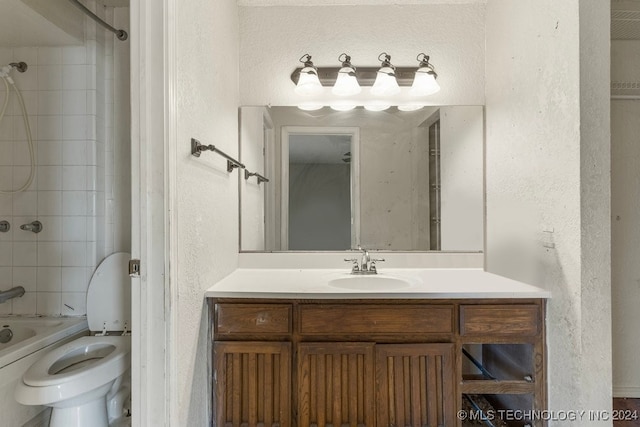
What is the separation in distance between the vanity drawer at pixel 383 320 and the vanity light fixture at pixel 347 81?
46.4 inches

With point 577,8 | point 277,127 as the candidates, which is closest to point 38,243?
point 277,127

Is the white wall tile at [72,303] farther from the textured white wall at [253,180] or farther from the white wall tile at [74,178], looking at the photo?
the textured white wall at [253,180]

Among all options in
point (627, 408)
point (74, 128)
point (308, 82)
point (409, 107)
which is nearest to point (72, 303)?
point (74, 128)

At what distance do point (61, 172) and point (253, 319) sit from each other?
4.74ft

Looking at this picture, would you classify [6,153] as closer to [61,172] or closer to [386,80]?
[61,172]

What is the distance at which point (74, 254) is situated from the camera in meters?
1.76

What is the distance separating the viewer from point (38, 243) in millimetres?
1780

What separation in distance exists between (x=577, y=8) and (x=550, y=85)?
0.26 metres

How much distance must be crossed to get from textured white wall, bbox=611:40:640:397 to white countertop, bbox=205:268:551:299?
2.93ft

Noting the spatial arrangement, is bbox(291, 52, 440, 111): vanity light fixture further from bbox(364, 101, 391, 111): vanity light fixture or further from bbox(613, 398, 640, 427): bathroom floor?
bbox(613, 398, 640, 427): bathroom floor

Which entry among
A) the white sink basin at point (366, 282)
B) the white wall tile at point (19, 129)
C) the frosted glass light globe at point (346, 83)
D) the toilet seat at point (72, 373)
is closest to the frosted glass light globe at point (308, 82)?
the frosted glass light globe at point (346, 83)

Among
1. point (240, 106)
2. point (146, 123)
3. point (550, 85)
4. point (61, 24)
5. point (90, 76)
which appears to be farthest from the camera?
point (240, 106)

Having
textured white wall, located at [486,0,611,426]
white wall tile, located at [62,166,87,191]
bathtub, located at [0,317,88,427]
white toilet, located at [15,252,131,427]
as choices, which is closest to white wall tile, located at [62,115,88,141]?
white wall tile, located at [62,166,87,191]

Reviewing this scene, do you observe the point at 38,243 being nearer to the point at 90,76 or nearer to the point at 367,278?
the point at 90,76
